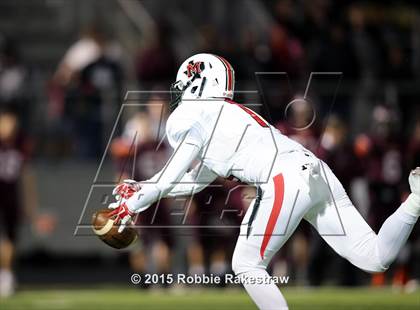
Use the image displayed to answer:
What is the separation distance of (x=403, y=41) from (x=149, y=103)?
350 cm

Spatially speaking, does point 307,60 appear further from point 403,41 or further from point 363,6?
point 363,6

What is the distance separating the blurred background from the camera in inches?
470

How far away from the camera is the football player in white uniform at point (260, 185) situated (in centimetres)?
609

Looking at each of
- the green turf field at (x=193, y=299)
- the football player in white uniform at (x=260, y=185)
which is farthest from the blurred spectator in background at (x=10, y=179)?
the football player in white uniform at (x=260, y=185)

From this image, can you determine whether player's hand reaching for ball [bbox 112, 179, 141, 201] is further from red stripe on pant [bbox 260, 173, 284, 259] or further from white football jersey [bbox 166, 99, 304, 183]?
red stripe on pant [bbox 260, 173, 284, 259]

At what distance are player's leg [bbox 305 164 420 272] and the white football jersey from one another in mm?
348

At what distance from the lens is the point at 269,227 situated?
6.13 meters

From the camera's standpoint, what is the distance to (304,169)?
6.19 metres

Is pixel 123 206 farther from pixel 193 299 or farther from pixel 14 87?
pixel 14 87

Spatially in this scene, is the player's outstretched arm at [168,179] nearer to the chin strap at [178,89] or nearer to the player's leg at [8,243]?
the chin strap at [178,89]

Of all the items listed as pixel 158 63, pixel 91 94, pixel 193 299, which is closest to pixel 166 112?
pixel 158 63

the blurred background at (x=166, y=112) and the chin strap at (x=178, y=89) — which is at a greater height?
the chin strap at (x=178, y=89)

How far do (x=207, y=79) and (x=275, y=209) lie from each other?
0.85m

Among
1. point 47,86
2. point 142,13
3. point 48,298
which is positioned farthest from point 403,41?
point 48,298
